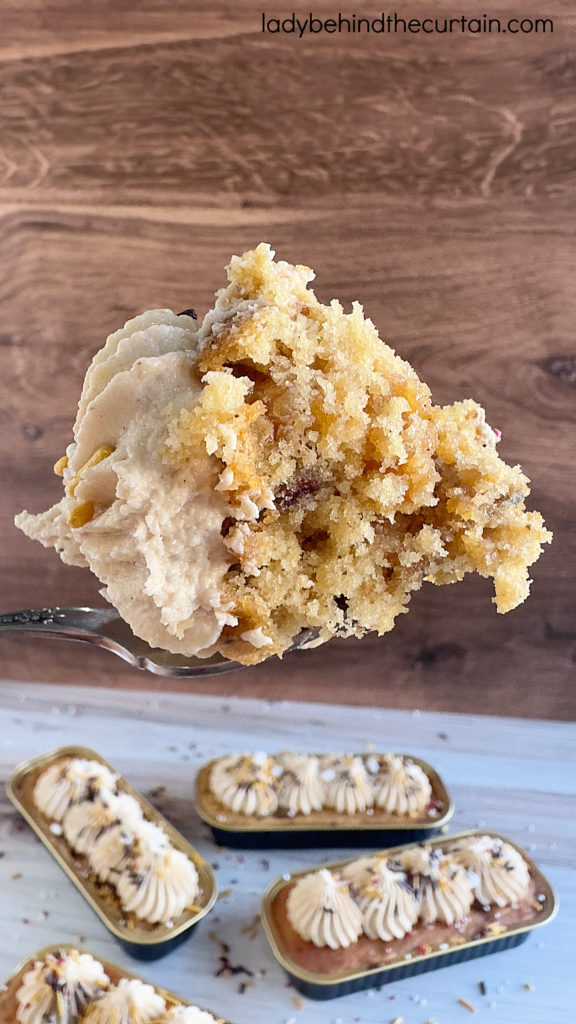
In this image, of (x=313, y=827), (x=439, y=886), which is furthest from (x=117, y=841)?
(x=439, y=886)

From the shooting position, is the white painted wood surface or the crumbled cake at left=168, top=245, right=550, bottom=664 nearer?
the crumbled cake at left=168, top=245, right=550, bottom=664

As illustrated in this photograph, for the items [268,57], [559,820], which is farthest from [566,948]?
[268,57]

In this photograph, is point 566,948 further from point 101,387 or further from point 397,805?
point 101,387

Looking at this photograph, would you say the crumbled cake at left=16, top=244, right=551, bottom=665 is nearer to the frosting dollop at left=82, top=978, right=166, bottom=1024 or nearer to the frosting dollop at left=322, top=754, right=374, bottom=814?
the frosting dollop at left=82, top=978, right=166, bottom=1024

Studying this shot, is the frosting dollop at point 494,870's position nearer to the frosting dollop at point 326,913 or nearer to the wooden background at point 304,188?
the frosting dollop at point 326,913

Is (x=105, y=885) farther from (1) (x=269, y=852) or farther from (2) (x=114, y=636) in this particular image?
(2) (x=114, y=636)

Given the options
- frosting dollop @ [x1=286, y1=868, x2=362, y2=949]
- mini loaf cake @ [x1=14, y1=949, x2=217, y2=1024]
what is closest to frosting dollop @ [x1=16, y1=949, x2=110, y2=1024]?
mini loaf cake @ [x1=14, y1=949, x2=217, y2=1024]

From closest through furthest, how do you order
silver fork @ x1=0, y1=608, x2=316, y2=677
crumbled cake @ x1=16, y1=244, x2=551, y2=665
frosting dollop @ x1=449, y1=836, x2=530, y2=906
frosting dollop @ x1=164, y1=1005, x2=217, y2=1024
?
crumbled cake @ x1=16, y1=244, x2=551, y2=665
silver fork @ x1=0, y1=608, x2=316, y2=677
frosting dollop @ x1=164, y1=1005, x2=217, y2=1024
frosting dollop @ x1=449, y1=836, x2=530, y2=906
